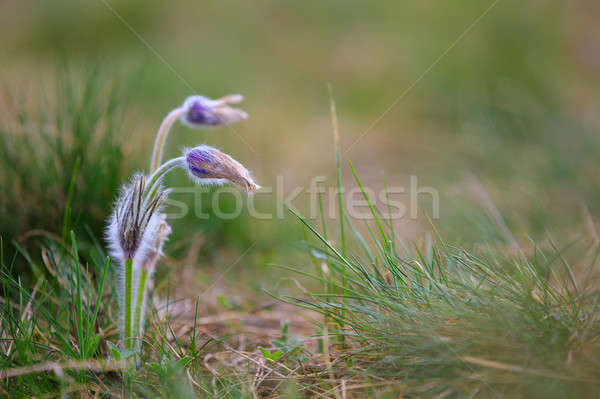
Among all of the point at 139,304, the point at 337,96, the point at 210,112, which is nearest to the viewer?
the point at 139,304

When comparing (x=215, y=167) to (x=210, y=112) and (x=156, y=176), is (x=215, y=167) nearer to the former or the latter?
(x=156, y=176)

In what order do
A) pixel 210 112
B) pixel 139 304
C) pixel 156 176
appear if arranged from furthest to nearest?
pixel 210 112 < pixel 139 304 < pixel 156 176

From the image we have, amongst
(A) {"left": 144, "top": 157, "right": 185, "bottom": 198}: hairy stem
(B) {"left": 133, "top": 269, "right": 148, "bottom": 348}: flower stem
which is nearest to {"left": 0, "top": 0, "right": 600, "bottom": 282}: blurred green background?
(B) {"left": 133, "top": 269, "right": 148, "bottom": 348}: flower stem

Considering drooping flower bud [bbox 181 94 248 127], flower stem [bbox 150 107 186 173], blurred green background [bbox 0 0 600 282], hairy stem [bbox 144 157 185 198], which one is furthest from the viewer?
blurred green background [bbox 0 0 600 282]

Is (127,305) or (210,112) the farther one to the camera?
(210,112)

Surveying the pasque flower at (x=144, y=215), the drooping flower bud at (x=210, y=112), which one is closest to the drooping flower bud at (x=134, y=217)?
the pasque flower at (x=144, y=215)

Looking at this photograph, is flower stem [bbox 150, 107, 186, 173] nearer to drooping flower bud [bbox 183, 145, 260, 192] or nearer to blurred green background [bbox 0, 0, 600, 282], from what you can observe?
drooping flower bud [bbox 183, 145, 260, 192]

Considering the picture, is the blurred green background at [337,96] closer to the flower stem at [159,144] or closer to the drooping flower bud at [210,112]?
the flower stem at [159,144]

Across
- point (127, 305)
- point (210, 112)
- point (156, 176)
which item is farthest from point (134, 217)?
point (210, 112)
